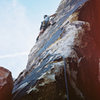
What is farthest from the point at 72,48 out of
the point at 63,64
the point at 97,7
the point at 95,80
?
the point at 97,7

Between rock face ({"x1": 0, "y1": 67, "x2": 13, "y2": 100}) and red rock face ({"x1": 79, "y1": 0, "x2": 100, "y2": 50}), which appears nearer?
rock face ({"x1": 0, "y1": 67, "x2": 13, "y2": 100})

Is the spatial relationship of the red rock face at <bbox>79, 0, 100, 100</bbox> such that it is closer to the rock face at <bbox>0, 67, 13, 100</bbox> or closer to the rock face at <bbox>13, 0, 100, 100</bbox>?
the rock face at <bbox>13, 0, 100, 100</bbox>

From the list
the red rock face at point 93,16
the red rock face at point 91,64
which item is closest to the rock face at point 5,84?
the red rock face at point 91,64

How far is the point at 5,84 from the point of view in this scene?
13.4ft

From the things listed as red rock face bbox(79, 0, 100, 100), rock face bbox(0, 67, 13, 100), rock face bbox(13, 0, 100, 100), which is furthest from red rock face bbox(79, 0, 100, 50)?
rock face bbox(0, 67, 13, 100)

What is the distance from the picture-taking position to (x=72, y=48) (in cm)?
456

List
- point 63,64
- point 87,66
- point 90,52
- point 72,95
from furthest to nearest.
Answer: point 90,52, point 87,66, point 63,64, point 72,95

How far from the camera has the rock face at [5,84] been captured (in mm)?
3991

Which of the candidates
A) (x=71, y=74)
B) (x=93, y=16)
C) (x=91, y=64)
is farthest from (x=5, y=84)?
(x=93, y=16)

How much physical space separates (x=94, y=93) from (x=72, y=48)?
5.20ft

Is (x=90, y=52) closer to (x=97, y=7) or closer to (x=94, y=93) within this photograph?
(x=94, y=93)

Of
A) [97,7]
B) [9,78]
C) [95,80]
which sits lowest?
[95,80]

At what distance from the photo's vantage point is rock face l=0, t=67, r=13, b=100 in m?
3.99

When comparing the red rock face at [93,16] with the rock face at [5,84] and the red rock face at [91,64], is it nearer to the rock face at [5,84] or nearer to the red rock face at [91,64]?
the red rock face at [91,64]
